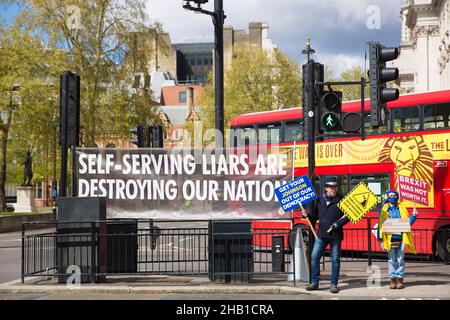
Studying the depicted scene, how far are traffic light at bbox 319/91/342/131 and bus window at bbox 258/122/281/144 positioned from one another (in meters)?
9.67

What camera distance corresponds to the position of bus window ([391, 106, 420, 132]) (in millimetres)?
19453

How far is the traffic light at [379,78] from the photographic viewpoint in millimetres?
12086

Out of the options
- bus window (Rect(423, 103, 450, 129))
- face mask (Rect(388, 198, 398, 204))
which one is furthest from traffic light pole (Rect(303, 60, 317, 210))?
bus window (Rect(423, 103, 450, 129))

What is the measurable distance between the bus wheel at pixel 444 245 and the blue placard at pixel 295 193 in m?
7.28

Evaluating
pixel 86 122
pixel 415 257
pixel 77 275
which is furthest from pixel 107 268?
pixel 86 122

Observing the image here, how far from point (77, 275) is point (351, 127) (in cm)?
536

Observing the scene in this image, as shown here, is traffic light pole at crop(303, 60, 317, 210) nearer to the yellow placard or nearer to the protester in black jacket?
the yellow placard

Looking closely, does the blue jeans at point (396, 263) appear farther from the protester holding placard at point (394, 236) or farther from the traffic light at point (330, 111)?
the traffic light at point (330, 111)

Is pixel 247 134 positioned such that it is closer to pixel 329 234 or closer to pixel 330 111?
pixel 330 111

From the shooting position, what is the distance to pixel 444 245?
1861 cm

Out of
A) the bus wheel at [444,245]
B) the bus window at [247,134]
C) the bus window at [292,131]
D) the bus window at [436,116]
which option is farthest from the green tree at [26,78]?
the bus wheel at [444,245]

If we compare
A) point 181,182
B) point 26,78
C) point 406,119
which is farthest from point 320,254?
point 26,78

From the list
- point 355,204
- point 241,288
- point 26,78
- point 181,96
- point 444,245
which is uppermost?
point 181,96

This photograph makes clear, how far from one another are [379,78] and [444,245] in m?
7.94
